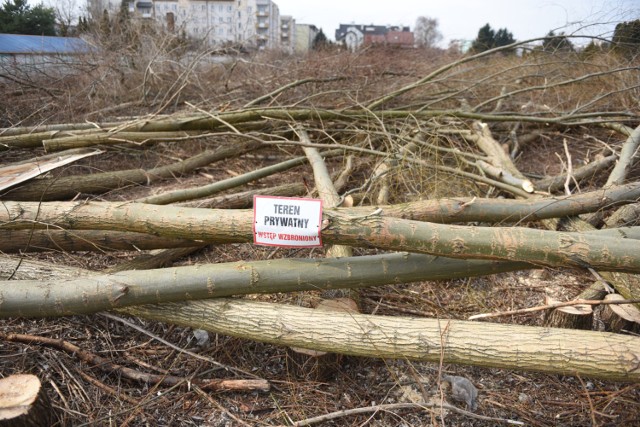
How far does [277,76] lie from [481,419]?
4.78 m

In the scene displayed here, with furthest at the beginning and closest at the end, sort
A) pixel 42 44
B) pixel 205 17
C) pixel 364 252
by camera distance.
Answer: pixel 205 17
pixel 42 44
pixel 364 252

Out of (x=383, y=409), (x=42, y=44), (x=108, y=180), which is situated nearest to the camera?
(x=383, y=409)

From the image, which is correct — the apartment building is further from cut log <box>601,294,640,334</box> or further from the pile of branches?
cut log <box>601,294,640,334</box>

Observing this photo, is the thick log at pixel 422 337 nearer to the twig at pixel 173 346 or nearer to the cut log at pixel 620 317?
the twig at pixel 173 346

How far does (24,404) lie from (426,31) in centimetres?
1668

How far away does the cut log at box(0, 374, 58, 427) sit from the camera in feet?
5.34

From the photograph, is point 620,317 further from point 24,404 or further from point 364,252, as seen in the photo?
point 24,404

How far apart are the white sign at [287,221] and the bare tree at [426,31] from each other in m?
13.4

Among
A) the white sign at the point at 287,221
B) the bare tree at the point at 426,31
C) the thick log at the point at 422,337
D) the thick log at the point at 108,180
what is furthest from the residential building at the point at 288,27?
the thick log at the point at 422,337

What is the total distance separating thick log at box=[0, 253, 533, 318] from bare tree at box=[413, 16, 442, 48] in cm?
1325

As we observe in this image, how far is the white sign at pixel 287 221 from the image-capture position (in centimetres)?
200

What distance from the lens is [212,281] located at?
215 cm

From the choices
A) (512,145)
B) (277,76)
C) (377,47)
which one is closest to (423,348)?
(512,145)

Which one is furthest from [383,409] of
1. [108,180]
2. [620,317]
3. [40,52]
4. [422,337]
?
[40,52]
